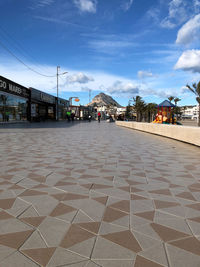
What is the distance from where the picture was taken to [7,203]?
10.5ft

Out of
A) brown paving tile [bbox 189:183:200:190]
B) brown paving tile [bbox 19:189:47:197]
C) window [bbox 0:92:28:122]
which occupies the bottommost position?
brown paving tile [bbox 189:183:200:190]

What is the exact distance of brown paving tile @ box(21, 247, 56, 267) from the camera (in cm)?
194

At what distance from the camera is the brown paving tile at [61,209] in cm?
288

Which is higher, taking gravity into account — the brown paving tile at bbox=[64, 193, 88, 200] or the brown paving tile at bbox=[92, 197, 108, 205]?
the brown paving tile at bbox=[64, 193, 88, 200]

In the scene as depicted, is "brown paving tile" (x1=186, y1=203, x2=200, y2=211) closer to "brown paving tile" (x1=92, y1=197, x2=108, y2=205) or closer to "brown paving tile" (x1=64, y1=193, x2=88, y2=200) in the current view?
"brown paving tile" (x1=92, y1=197, x2=108, y2=205)

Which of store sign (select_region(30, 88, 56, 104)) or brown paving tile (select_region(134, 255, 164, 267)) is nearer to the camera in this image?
brown paving tile (select_region(134, 255, 164, 267))

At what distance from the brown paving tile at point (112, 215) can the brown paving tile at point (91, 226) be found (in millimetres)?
Result: 158

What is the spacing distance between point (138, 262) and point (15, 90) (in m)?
32.3

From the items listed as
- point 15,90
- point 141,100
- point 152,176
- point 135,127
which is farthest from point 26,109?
point 152,176

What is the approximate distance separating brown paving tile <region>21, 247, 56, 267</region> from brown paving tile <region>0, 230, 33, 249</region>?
0.16 m

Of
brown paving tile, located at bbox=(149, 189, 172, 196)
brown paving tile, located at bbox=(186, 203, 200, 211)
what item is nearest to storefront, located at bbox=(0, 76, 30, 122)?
brown paving tile, located at bbox=(149, 189, 172, 196)

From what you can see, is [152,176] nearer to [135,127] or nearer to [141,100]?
[135,127]

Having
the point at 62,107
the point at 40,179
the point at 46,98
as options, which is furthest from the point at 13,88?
the point at 40,179

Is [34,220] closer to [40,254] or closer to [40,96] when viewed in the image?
[40,254]
